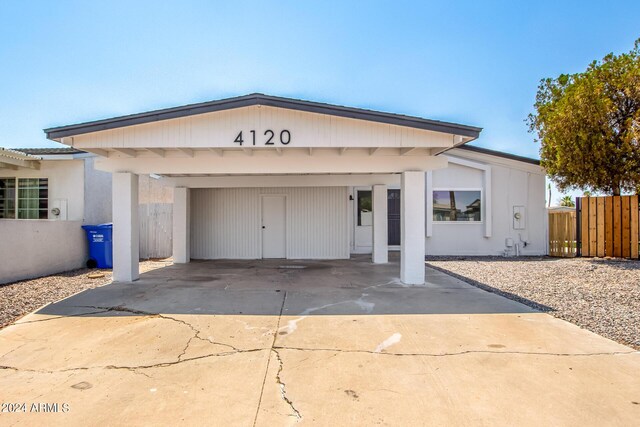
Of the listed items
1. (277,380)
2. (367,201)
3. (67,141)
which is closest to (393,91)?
(367,201)

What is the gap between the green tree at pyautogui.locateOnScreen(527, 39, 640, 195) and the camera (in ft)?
32.4

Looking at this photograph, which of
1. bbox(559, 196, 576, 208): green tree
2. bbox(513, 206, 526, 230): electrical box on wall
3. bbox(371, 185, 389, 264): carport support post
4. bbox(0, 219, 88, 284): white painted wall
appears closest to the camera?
bbox(0, 219, 88, 284): white painted wall

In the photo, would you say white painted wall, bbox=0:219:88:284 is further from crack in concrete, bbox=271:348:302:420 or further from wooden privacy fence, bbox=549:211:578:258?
wooden privacy fence, bbox=549:211:578:258

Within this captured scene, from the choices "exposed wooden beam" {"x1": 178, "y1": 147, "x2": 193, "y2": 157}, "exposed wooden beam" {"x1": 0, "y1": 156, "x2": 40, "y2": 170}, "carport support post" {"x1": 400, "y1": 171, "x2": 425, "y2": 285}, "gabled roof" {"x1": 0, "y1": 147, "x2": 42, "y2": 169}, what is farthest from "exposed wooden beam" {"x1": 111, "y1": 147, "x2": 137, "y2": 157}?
"carport support post" {"x1": 400, "y1": 171, "x2": 425, "y2": 285}

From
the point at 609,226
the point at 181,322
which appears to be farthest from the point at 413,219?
the point at 609,226

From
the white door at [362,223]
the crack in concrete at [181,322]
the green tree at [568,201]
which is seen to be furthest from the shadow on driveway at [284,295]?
the green tree at [568,201]

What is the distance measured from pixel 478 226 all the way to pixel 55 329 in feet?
39.9

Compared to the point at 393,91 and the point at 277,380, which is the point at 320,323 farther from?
the point at 393,91

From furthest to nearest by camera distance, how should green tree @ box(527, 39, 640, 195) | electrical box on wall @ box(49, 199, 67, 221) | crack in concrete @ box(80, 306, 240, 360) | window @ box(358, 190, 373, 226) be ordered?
window @ box(358, 190, 373, 226)
electrical box on wall @ box(49, 199, 67, 221)
green tree @ box(527, 39, 640, 195)
crack in concrete @ box(80, 306, 240, 360)

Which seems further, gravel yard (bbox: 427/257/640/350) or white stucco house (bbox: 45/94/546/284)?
white stucco house (bbox: 45/94/546/284)

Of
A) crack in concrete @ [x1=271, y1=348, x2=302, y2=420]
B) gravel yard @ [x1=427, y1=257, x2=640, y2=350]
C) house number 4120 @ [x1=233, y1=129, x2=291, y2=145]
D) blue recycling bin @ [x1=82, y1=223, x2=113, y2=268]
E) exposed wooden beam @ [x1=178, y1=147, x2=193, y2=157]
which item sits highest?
house number 4120 @ [x1=233, y1=129, x2=291, y2=145]

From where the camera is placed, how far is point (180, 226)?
11.1m

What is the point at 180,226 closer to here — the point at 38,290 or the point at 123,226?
the point at 123,226

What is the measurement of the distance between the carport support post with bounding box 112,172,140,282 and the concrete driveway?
1407mm
